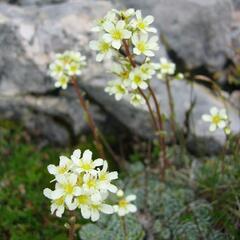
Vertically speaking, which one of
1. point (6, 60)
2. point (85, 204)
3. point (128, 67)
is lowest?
point (6, 60)

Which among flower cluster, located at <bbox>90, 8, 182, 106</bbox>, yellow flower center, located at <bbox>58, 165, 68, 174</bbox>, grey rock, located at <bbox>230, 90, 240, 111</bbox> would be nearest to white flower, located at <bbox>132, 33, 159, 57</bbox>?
flower cluster, located at <bbox>90, 8, 182, 106</bbox>

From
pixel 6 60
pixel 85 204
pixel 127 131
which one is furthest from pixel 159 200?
pixel 6 60

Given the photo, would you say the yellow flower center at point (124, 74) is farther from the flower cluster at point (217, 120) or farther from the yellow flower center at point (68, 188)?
the yellow flower center at point (68, 188)

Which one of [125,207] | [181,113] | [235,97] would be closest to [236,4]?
[235,97]

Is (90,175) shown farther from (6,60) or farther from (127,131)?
(6,60)

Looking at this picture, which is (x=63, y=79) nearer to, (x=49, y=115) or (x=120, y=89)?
(x=120, y=89)

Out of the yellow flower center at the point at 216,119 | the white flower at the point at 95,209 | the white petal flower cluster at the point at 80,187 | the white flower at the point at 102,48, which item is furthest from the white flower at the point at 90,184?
the yellow flower center at the point at 216,119

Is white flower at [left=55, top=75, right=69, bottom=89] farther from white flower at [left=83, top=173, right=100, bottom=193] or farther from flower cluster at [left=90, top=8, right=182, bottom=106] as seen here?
white flower at [left=83, top=173, right=100, bottom=193]
